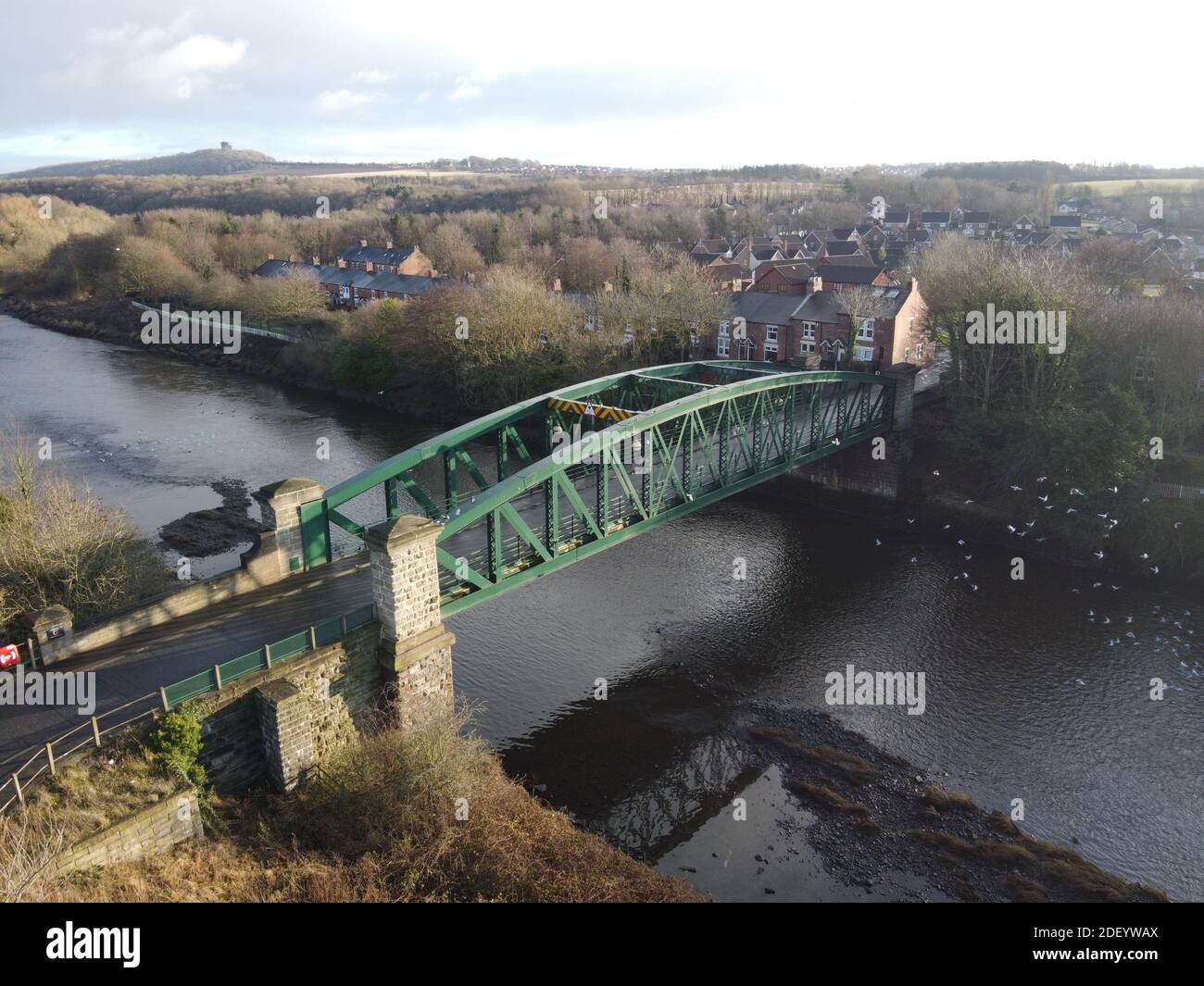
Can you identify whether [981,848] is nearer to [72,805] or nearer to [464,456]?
[464,456]

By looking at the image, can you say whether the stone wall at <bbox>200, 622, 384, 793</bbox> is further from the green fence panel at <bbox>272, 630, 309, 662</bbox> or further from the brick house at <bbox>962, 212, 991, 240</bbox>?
the brick house at <bbox>962, 212, 991, 240</bbox>

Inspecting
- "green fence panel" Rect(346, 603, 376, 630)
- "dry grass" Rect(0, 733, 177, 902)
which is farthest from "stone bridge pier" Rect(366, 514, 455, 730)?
"dry grass" Rect(0, 733, 177, 902)

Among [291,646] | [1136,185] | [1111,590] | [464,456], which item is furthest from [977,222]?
[291,646]

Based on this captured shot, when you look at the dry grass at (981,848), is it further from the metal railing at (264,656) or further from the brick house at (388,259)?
A: the brick house at (388,259)

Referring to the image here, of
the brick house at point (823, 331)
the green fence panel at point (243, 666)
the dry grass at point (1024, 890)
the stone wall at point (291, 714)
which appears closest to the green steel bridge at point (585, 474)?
the stone wall at point (291, 714)

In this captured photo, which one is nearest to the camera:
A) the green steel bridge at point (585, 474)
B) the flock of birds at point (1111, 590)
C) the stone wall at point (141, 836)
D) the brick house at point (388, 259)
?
the stone wall at point (141, 836)
